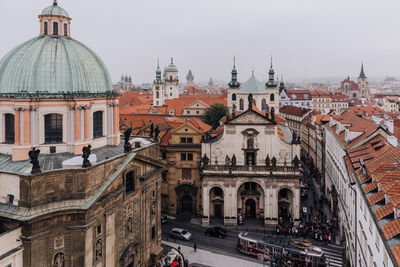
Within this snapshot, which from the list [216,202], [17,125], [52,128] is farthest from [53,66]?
[216,202]

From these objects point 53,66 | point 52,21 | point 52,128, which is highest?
point 52,21

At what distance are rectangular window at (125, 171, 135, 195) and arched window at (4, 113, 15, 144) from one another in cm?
982

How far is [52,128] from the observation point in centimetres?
3064

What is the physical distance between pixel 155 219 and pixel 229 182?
47.2ft

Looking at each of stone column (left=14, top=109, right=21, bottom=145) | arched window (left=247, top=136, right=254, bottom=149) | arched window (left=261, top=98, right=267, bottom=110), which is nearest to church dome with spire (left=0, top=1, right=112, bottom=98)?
stone column (left=14, top=109, right=21, bottom=145)

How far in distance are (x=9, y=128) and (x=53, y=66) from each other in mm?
6325

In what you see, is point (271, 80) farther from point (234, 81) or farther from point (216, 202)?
point (216, 202)

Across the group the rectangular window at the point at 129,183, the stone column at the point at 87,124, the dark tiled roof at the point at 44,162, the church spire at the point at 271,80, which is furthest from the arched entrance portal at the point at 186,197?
the church spire at the point at 271,80

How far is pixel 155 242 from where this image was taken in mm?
38344

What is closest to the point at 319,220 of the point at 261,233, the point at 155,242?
the point at 261,233

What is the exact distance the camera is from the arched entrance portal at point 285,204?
165 ft

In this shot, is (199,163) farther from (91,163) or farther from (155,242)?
(91,163)

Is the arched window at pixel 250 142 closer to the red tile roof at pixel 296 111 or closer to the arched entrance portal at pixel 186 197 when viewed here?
the arched entrance portal at pixel 186 197

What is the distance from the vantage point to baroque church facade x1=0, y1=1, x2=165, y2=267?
82.2ft
